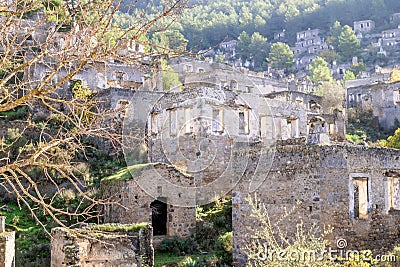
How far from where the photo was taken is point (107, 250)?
483 inches

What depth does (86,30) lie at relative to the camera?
5281 mm

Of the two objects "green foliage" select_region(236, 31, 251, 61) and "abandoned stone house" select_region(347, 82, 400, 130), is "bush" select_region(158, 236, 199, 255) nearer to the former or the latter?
"abandoned stone house" select_region(347, 82, 400, 130)

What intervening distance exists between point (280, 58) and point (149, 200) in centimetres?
6286

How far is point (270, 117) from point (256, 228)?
12131 mm

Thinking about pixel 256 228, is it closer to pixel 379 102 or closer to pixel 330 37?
pixel 379 102

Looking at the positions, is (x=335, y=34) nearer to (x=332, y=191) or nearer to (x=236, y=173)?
(x=236, y=173)

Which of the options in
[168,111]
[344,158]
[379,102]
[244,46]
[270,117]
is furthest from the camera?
[244,46]

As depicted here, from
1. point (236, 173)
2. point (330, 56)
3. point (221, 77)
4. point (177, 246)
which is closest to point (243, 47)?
point (330, 56)

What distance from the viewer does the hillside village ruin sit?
40.8 feet

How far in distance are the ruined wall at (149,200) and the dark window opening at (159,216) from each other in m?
0.59

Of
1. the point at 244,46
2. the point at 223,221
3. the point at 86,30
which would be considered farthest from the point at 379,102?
the point at 244,46

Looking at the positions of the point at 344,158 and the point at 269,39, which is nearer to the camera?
the point at 344,158

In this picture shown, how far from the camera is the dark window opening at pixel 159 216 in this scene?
1811 centimetres

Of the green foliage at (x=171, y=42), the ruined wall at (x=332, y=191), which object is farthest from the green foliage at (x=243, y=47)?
the ruined wall at (x=332, y=191)
